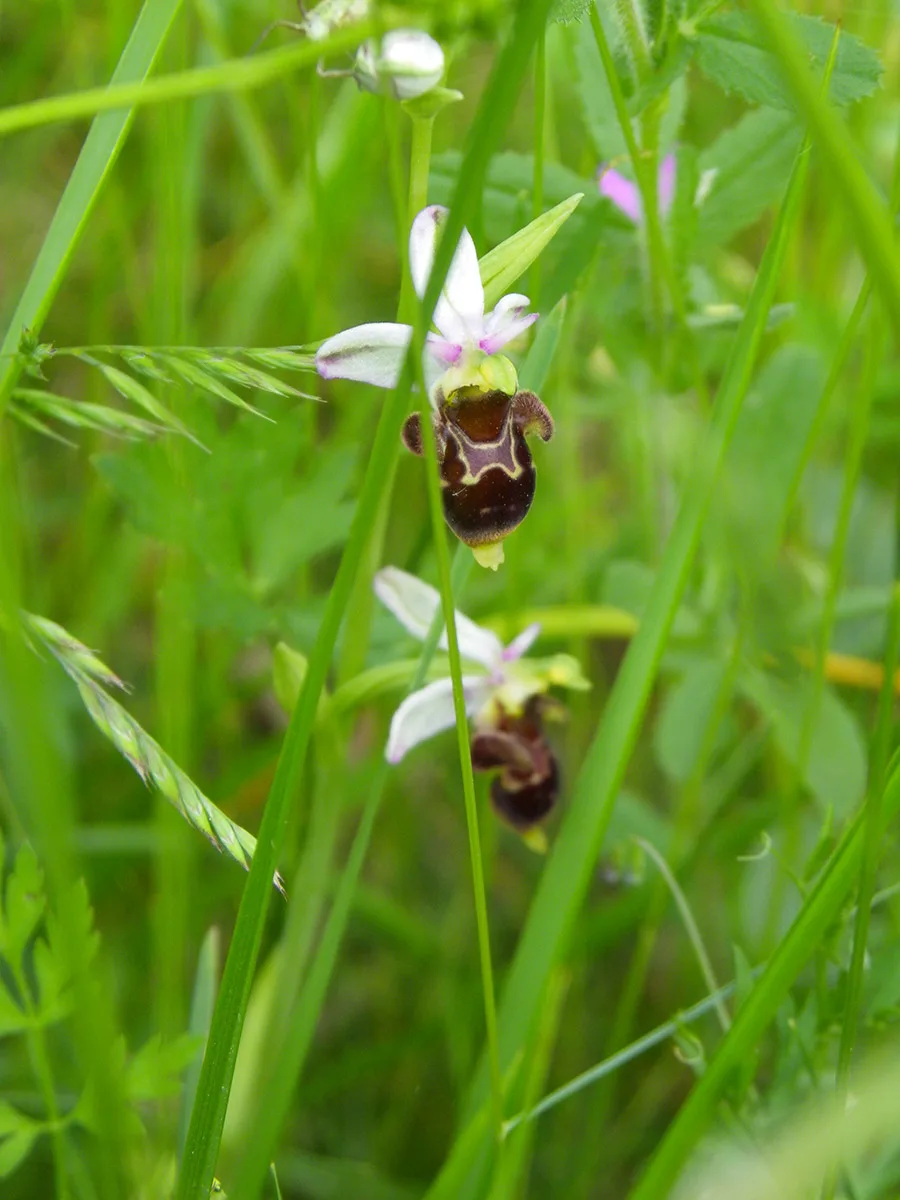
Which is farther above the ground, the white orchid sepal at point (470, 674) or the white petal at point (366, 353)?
the white petal at point (366, 353)

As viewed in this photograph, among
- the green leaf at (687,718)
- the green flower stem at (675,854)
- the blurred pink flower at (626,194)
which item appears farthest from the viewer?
the green leaf at (687,718)

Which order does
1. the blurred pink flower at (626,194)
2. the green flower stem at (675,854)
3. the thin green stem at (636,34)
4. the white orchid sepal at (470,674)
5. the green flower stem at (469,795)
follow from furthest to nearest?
the blurred pink flower at (626,194) < the green flower stem at (675,854) < the white orchid sepal at (470,674) < the thin green stem at (636,34) < the green flower stem at (469,795)

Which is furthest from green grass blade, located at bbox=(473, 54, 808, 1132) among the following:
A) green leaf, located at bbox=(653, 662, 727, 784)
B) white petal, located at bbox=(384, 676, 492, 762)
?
green leaf, located at bbox=(653, 662, 727, 784)

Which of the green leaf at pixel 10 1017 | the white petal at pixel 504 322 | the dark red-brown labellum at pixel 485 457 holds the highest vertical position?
the white petal at pixel 504 322

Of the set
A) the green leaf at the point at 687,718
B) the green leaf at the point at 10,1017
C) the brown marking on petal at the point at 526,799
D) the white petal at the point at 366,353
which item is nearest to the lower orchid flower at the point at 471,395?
the white petal at the point at 366,353

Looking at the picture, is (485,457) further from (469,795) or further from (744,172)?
(744,172)

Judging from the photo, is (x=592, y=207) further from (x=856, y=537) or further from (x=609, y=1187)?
(x=609, y=1187)

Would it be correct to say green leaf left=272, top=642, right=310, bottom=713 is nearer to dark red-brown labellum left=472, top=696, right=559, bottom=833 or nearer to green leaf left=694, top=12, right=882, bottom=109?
dark red-brown labellum left=472, top=696, right=559, bottom=833

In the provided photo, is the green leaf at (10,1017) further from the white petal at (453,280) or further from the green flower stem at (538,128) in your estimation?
A: the green flower stem at (538,128)

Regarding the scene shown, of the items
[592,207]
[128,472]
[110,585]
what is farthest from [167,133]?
[110,585]
